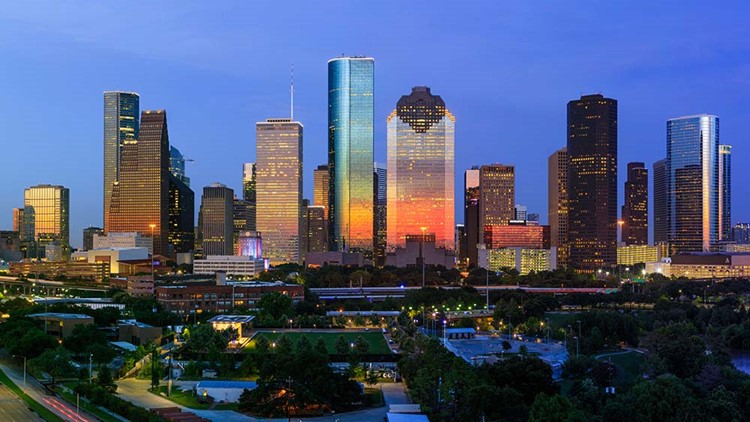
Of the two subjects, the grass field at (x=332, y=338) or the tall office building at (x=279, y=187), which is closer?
the grass field at (x=332, y=338)

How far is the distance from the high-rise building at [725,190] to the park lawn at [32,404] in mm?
141797

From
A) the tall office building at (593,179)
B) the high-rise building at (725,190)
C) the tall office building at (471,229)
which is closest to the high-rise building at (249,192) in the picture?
the tall office building at (471,229)

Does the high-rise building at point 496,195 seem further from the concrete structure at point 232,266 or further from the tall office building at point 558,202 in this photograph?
the concrete structure at point 232,266

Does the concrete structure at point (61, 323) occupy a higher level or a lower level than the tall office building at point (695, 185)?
lower

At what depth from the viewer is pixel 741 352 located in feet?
161

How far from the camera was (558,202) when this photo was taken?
13862 centimetres

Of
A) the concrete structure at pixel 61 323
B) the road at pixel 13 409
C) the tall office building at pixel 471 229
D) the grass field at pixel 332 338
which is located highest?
the tall office building at pixel 471 229

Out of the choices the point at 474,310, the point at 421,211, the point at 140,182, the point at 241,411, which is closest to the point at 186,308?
the point at 474,310

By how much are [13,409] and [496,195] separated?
121m

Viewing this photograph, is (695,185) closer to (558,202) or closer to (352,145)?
(558,202)

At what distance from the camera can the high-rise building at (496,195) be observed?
145 metres

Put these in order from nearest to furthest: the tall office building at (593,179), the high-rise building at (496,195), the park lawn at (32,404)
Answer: the park lawn at (32,404) < the tall office building at (593,179) < the high-rise building at (496,195)

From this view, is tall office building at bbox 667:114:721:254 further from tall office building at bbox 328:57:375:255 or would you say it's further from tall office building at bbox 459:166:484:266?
tall office building at bbox 328:57:375:255

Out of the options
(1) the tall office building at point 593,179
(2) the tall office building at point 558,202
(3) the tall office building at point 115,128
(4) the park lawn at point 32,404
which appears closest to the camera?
(4) the park lawn at point 32,404
